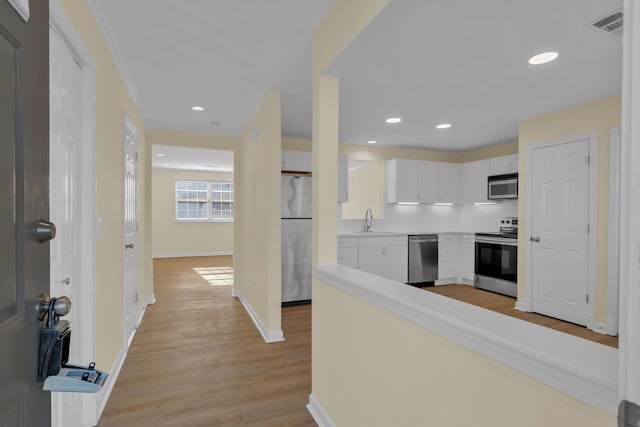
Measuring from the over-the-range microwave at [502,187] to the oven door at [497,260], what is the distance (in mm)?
744

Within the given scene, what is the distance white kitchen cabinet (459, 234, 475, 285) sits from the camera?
5590 millimetres

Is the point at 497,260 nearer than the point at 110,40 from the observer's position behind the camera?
No

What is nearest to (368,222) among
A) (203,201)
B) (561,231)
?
(561,231)

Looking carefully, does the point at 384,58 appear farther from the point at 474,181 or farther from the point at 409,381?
the point at 474,181

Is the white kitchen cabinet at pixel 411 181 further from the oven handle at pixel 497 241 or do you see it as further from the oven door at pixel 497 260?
the oven door at pixel 497 260

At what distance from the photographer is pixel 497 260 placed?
495 cm

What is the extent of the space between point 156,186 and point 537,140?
29.6 ft

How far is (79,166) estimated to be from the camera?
6.18ft

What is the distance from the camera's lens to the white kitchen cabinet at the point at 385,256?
512 cm

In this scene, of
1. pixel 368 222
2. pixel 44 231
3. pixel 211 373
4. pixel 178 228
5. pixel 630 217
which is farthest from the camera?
pixel 178 228

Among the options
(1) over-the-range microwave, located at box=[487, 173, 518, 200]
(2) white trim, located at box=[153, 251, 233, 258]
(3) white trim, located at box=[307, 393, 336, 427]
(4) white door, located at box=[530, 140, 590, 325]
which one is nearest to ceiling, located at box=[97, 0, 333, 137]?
(3) white trim, located at box=[307, 393, 336, 427]

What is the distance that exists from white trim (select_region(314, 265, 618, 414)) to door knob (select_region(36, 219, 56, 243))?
110cm

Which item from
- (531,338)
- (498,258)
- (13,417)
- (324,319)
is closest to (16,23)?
(13,417)

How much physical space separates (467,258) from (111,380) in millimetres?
5251
